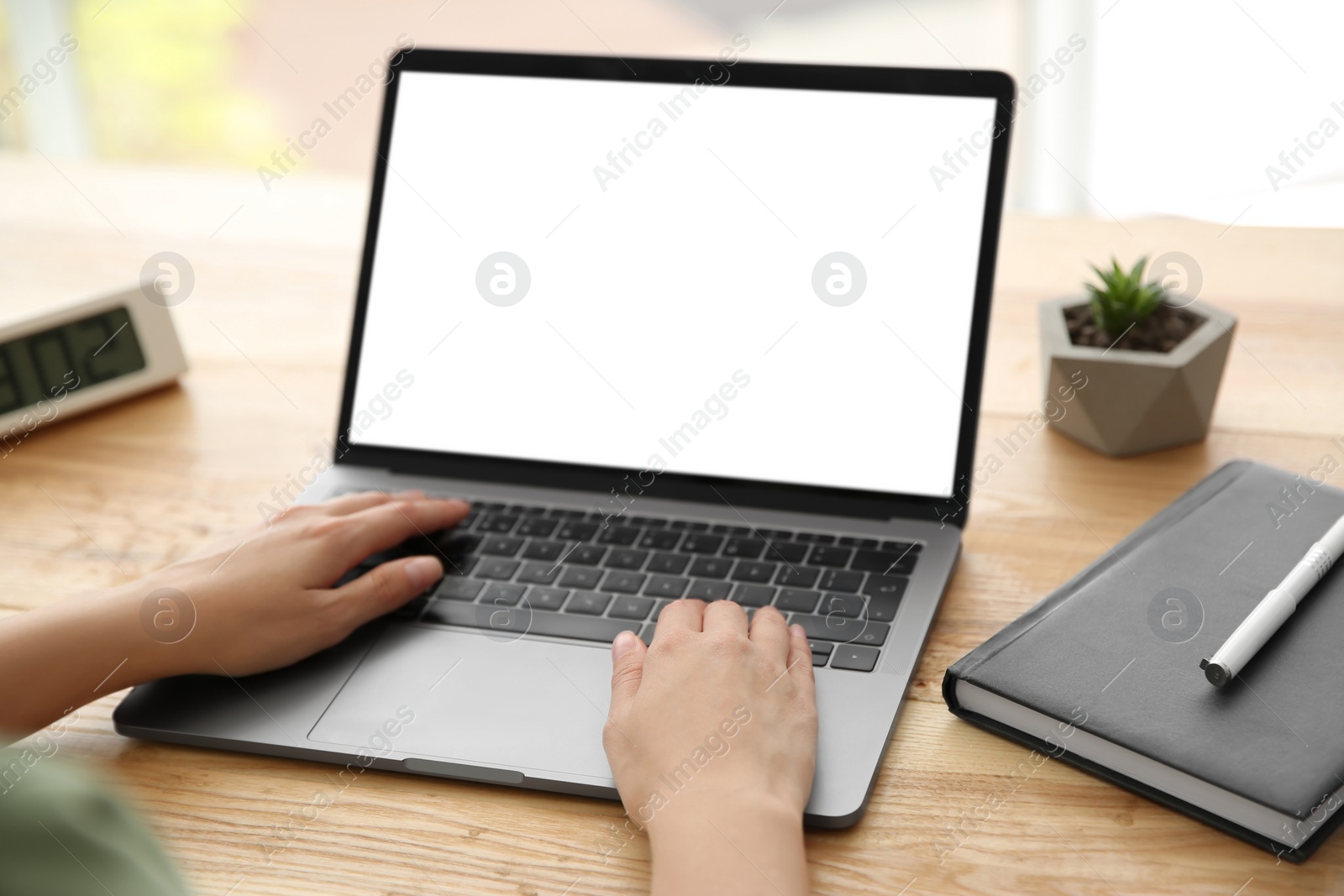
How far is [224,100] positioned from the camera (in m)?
3.71

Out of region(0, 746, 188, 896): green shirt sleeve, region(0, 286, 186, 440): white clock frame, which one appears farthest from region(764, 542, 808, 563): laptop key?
region(0, 286, 186, 440): white clock frame

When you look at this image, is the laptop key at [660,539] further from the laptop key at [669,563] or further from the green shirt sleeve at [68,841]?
the green shirt sleeve at [68,841]

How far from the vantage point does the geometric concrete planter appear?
0.93 meters

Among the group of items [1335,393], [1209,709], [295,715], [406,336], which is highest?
[406,336]

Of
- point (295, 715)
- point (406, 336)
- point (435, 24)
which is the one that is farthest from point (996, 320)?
point (435, 24)

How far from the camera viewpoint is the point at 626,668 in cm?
70

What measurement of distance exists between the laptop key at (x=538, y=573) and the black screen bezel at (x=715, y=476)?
11 centimetres

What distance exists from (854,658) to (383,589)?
332 mm

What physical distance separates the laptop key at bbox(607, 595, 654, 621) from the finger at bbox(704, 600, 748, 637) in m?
0.05

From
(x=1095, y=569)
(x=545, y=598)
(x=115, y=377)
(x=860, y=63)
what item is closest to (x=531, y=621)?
(x=545, y=598)

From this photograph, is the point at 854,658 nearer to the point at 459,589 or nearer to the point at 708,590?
the point at 708,590

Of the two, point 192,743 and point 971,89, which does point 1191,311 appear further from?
point 192,743

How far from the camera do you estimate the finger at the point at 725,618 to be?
0.71m

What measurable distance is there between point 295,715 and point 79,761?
0.47 feet
